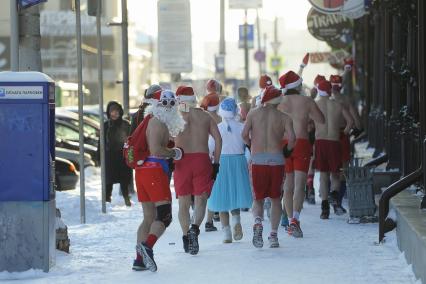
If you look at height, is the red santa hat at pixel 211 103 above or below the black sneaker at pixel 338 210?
above

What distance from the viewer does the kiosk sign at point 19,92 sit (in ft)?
33.9

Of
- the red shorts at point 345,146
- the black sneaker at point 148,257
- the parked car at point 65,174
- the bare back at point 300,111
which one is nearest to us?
the black sneaker at point 148,257

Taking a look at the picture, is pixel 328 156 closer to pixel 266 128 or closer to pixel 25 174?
pixel 266 128

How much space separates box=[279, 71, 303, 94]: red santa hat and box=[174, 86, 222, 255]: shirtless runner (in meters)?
2.07

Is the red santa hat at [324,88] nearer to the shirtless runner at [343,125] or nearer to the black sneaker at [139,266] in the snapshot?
the shirtless runner at [343,125]

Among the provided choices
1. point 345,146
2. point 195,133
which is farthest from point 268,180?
point 345,146

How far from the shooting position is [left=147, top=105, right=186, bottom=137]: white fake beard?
10891 mm

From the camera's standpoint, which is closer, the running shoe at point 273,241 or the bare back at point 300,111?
the running shoe at point 273,241

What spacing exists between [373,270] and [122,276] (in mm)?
2114

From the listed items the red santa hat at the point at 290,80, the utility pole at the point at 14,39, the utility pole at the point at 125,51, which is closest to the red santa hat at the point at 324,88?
the red santa hat at the point at 290,80

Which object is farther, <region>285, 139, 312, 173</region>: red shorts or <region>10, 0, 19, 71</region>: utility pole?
<region>285, 139, 312, 173</region>: red shorts

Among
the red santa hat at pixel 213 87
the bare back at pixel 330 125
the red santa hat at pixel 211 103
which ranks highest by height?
the red santa hat at pixel 213 87

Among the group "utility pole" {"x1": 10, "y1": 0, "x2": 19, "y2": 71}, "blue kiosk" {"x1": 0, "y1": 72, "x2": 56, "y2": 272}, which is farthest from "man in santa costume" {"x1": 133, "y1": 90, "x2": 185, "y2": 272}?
"utility pole" {"x1": 10, "y1": 0, "x2": 19, "y2": 71}

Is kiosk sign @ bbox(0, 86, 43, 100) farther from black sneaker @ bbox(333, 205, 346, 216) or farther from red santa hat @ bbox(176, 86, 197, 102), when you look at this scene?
black sneaker @ bbox(333, 205, 346, 216)
